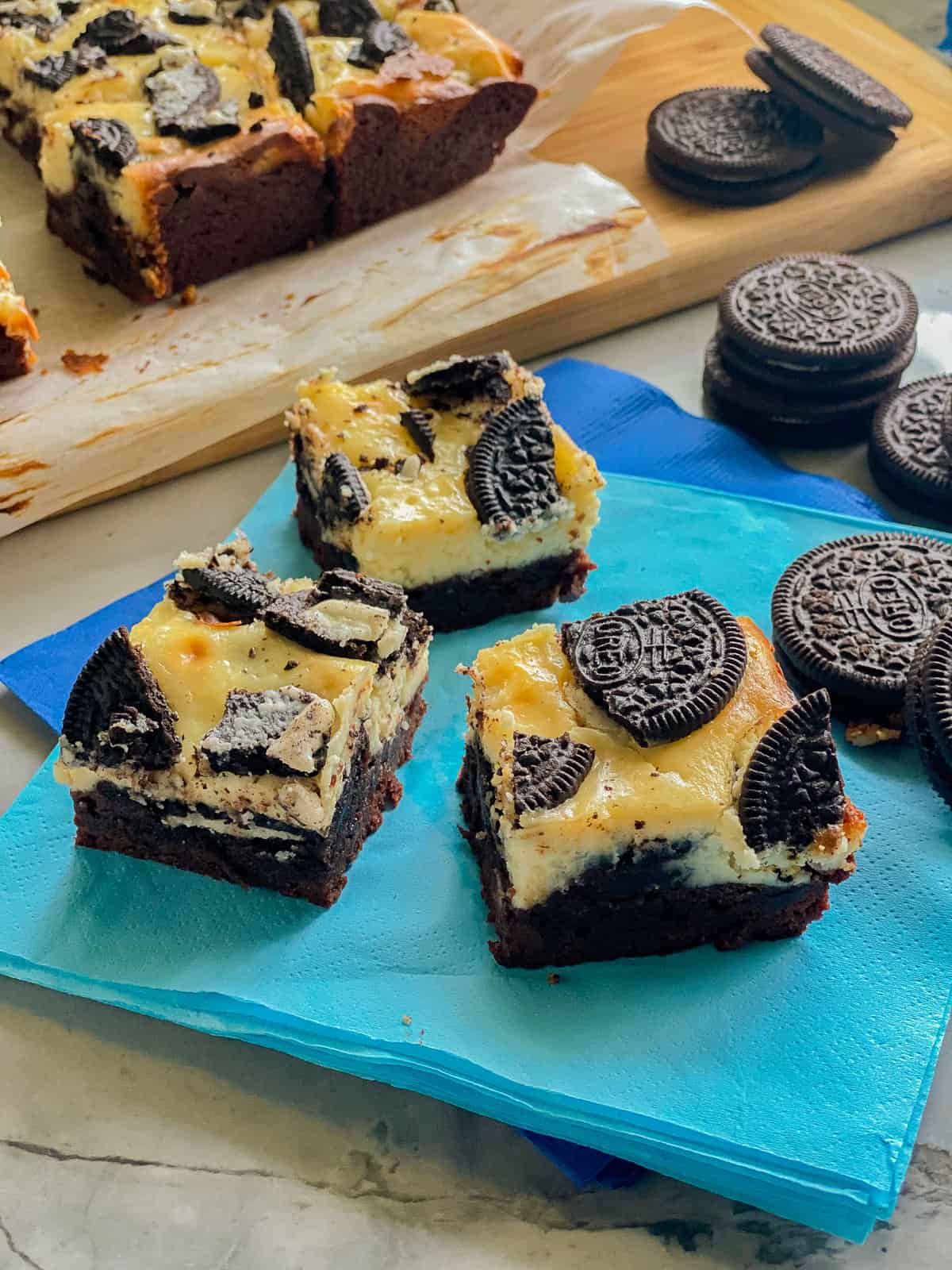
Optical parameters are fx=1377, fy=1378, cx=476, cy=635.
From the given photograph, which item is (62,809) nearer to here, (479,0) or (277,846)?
(277,846)

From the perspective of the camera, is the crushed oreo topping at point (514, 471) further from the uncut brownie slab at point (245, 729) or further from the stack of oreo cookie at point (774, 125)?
the stack of oreo cookie at point (774, 125)

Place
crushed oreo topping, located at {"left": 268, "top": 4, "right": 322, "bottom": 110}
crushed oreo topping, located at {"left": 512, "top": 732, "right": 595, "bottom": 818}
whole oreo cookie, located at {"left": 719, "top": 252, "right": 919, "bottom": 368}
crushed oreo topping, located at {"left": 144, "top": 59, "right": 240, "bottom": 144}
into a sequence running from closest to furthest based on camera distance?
crushed oreo topping, located at {"left": 512, "top": 732, "right": 595, "bottom": 818}, whole oreo cookie, located at {"left": 719, "top": 252, "right": 919, "bottom": 368}, crushed oreo topping, located at {"left": 144, "top": 59, "right": 240, "bottom": 144}, crushed oreo topping, located at {"left": 268, "top": 4, "right": 322, "bottom": 110}

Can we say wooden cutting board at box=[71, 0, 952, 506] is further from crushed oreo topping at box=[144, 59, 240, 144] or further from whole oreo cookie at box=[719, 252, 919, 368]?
crushed oreo topping at box=[144, 59, 240, 144]

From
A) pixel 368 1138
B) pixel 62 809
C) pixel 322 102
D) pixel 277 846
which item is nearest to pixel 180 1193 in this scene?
pixel 368 1138

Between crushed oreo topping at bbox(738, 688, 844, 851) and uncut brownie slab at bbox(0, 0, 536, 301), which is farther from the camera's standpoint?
uncut brownie slab at bbox(0, 0, 536, 301)

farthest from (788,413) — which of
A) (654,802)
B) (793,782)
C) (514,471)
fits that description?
(654,802)

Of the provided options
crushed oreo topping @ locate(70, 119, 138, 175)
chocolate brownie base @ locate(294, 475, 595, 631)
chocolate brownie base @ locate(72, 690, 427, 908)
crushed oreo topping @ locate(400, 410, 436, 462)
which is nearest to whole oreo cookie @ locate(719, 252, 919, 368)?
chocolate brownie base @ locate(294, 475, 595, 631)

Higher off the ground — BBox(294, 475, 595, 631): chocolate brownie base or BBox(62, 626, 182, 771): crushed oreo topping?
BBox(62, 626, 182, 771): crushed oreo topping

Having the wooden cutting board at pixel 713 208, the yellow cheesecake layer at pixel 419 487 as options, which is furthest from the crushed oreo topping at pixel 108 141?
the yellow cheesecake layer at pixel 419 487
